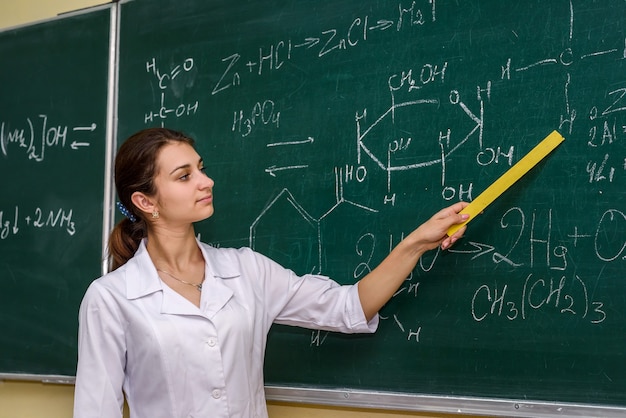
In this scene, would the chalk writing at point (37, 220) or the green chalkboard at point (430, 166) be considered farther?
the chalk writing at point (37, 220)

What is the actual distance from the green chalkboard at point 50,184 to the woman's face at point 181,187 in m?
0.85

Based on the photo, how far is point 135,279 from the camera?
237 cm

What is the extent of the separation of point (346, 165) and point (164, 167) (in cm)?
62

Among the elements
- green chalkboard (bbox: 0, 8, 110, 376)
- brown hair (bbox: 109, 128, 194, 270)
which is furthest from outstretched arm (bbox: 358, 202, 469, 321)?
green chalkboard (bbox: 0, 8, 110, 376)

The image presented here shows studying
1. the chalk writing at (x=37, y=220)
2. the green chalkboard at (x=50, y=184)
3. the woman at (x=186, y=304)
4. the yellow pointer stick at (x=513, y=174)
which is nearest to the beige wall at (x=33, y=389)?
the green chalkboard at (x=50, y=184)

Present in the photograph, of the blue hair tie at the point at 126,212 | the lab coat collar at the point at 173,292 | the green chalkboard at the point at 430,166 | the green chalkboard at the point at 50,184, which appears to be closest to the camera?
the green chalkboard at the point at 430,166

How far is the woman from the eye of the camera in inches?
90.0

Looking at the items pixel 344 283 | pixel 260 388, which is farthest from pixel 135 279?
pixel 344 283

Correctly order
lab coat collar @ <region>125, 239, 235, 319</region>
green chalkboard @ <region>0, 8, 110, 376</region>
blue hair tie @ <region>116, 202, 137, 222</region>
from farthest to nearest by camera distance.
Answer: green chalkboard @ <region>0, 8, 110, 376</region> < blue hair tie @ <region>116, 202, 137, 222</region> < lab coat collar @ <region>125, 239, 235, 319</region>

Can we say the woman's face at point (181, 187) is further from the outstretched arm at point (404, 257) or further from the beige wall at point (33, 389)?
the beige wall at point (33, 389)

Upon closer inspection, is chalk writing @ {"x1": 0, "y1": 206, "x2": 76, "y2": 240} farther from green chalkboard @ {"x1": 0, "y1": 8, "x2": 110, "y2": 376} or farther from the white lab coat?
the white lab coat

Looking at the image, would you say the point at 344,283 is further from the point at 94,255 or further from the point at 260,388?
the point at 94,255

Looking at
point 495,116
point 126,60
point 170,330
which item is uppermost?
point 126,60

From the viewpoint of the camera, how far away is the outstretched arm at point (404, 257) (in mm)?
2260
